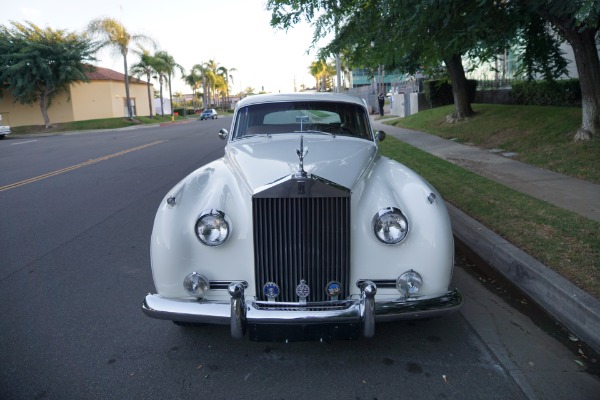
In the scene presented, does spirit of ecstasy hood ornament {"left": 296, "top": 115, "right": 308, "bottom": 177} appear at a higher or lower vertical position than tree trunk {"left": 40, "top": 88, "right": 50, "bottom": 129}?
lower

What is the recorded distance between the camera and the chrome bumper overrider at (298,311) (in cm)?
285

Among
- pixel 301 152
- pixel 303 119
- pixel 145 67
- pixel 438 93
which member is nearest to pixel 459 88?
pixel 438 93

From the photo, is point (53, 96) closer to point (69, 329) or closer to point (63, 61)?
point (63, 61)

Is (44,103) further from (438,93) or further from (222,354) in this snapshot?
(222,354)

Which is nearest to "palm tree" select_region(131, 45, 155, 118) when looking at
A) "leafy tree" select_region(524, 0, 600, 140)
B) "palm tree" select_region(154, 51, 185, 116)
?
"palm tree" select_region(154, 51, 185, 116)

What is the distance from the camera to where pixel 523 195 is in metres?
6.83

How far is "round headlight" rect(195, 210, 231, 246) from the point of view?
3.14m

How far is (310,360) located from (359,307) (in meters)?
0.60

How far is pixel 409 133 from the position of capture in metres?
17.3

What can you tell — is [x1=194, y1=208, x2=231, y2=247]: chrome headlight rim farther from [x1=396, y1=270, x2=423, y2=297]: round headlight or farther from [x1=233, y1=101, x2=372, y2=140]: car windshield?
[x1=233, y1=101, x2=372, y2=140]: car windshield

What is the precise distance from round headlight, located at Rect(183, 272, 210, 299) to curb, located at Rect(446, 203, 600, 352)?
2.63 m

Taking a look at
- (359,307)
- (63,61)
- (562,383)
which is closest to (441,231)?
(359,307)

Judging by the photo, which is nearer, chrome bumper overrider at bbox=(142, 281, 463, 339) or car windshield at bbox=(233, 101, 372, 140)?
chrome bumper overrider at bbox=(142, 281, 463, 339)

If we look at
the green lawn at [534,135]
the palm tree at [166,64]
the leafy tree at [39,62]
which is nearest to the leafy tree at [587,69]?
the green lawn at [534,135]
